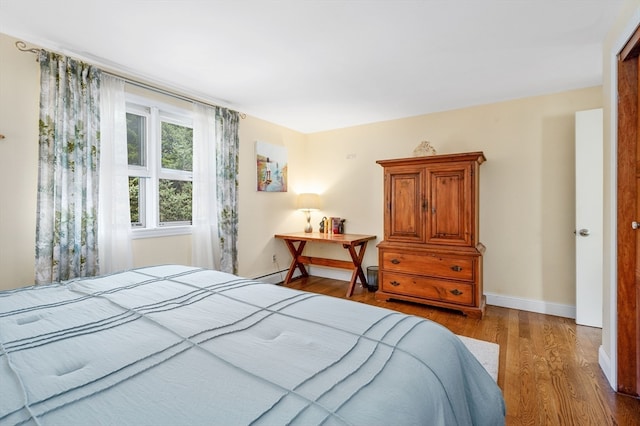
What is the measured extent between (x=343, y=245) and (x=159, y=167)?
2.21 meters

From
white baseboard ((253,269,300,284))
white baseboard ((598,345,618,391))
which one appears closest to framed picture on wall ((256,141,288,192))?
white baseboard ((253,269,300,284))

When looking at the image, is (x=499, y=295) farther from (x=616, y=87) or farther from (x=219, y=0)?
(x=219, y=0)

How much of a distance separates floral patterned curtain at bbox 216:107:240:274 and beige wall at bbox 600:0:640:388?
10.9 feet

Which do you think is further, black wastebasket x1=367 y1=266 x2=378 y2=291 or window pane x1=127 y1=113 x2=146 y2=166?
black wastebasket x1=367 y1=266 x2=378 y2=291

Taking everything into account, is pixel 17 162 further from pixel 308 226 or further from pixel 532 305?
pixel 532 305

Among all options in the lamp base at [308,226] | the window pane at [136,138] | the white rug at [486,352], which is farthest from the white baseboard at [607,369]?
the window pane at [136,138]

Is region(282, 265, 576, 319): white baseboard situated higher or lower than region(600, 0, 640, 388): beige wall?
lower

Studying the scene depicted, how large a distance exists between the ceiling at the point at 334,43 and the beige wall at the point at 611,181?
0.14 meters

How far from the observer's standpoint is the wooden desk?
3820 mm

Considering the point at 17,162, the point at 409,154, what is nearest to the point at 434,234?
the point at 409,154

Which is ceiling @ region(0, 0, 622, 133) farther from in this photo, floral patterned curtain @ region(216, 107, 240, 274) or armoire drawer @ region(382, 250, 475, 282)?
armoire drawer @ region(382, 250, 475, 282)

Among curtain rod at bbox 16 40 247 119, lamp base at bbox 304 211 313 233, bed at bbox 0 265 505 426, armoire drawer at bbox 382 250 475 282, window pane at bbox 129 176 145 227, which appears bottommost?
armoire drawer at bbox 382 250 475 282

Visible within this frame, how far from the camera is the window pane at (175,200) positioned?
10.1ft

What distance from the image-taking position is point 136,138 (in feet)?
9.44
